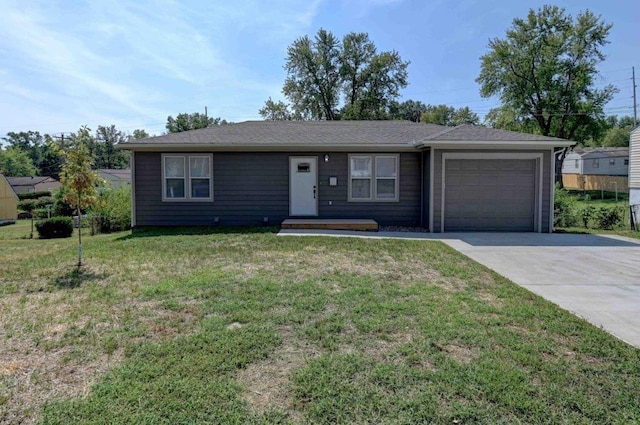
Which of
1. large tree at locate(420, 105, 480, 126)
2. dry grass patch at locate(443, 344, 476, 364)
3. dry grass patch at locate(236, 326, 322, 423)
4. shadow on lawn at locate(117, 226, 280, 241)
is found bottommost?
dry grass patch at locate(236, 326, 322, 423)

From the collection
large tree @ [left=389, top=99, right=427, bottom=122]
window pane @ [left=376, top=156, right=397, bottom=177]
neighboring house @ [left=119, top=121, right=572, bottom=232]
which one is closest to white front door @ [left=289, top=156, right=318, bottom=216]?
neighboring house @ [left=119, top=121, right=572, bottom=232]

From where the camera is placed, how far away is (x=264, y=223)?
1165 centimetres

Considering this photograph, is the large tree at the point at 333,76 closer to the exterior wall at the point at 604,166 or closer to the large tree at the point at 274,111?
the large tree at the point at 274,111

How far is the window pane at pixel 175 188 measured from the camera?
11583 mm

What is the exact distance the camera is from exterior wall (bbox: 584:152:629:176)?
41.0m

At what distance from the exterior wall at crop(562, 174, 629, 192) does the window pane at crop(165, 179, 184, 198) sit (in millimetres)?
34878

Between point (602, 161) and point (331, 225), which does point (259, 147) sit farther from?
point (602, 161)

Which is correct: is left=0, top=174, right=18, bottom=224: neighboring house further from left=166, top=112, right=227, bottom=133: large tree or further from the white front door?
the white front door

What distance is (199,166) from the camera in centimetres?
1158

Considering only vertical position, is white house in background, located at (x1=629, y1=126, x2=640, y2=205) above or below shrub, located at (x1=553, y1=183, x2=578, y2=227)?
above

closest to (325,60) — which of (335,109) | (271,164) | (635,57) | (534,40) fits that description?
(335,109)

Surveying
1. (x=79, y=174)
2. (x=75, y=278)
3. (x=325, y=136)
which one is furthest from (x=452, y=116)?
(x=75, y=278)

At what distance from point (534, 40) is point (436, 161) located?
27.0 meters

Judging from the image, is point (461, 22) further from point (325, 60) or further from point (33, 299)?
point (33, 299)
